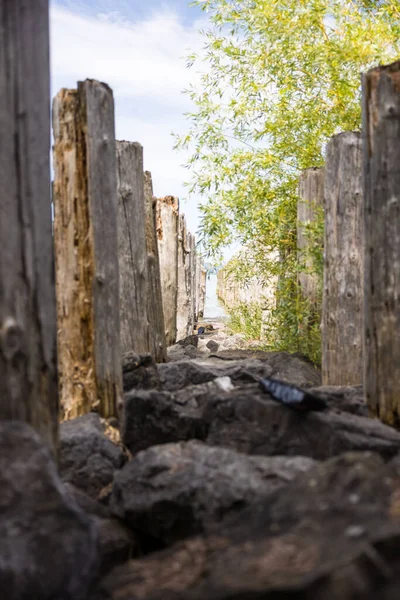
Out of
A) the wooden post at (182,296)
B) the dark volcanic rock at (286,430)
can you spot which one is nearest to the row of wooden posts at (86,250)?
the dark volcanic rock at (286,430)

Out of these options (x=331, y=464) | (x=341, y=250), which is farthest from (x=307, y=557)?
(x=341, y=250)

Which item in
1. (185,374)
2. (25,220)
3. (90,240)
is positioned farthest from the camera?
(185,374)

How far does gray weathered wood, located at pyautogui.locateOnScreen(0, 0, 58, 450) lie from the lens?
2.65m

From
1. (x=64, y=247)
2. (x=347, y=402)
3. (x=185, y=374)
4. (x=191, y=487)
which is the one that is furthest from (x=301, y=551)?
(x=185, y=374)

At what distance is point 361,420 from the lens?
3.69m

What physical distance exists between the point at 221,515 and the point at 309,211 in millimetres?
5935

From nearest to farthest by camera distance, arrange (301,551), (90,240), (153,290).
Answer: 1. (301,551)
2. (90,240)
3. (153,290)

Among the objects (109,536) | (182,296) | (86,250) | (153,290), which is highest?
(86,250)

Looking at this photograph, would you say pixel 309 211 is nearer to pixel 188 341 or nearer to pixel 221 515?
pixel 188 341

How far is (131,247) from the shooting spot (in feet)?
22.4

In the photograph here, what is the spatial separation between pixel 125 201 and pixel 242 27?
4.03m

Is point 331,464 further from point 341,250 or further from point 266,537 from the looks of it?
point 341,250

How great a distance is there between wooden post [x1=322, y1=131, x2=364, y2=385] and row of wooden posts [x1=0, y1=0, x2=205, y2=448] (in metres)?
1.79

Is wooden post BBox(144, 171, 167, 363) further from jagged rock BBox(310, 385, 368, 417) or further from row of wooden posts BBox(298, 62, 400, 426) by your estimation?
row of wooden posts BBox(298, 62, 400, 426)
